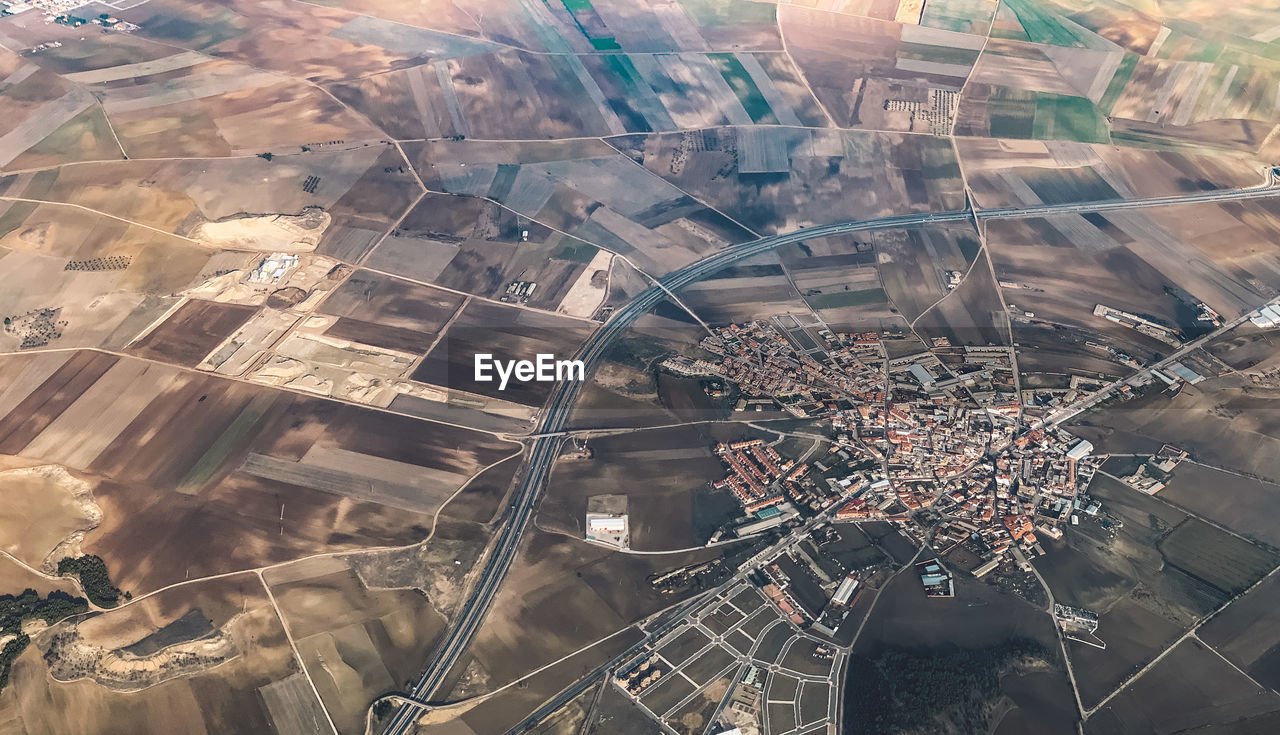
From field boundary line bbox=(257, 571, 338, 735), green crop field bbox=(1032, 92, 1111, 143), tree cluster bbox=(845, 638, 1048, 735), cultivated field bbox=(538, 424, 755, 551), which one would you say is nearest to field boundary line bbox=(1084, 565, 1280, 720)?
tree cluster bbox=(845, 638, 1048, 735)

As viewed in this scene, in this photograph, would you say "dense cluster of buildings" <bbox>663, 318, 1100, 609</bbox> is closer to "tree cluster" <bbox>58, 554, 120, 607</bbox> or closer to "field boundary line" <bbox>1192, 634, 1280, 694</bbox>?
"field boundary line" <bbox>1192, 634, 1280, 694</bbox>

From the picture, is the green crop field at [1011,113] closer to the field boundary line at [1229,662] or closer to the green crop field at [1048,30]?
the green crop field at [1048,30]

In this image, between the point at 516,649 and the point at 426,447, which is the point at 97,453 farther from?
the point at 516,649

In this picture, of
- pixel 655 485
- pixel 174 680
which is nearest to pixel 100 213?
pixel 174 680

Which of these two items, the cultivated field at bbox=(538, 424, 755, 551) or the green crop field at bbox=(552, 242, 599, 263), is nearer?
the cultivated field at bbox=(538, 424, 755, 551)

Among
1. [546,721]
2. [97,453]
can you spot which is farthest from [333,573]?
[97,453]

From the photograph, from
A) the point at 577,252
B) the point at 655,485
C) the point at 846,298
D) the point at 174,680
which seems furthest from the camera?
the point at 577,252

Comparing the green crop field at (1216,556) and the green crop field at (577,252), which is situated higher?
the green crop field at (577,252)

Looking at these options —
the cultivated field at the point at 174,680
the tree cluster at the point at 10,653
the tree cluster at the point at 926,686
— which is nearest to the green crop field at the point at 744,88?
the tree cluster at the point at 926,686

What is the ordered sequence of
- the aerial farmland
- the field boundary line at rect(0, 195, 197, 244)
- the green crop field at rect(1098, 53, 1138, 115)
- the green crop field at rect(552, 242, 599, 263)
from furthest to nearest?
the green crop field at rect(1098, 53, 1138, 115) → the green crop field at rect(552, 242, 599, 263) → the field boundary line at rect(0, 195, 197, 244) → the aerial farmland

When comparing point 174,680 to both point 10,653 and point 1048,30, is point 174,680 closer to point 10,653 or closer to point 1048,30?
point 10,653
